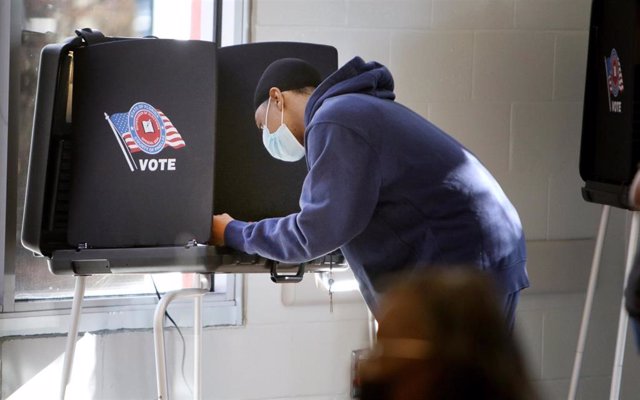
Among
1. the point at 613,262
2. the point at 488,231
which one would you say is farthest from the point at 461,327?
the point at 613,262

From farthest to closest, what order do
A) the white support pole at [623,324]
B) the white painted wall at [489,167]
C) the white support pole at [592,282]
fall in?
1. the white painted wall at [489,167]
2. the white support pole at [592,282]
3. the white support pole at [623,324]

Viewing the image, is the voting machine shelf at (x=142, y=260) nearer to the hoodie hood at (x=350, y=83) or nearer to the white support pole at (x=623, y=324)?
the hoodie hood at (x=350, y=83)

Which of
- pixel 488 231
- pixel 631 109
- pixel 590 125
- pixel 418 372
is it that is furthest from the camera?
pixel 590 125

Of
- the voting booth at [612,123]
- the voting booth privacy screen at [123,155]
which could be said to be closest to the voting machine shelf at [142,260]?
the voting booth privacy screen at [123,155]

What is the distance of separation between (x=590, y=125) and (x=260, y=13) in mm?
978

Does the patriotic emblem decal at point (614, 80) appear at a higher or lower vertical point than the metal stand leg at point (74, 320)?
higher

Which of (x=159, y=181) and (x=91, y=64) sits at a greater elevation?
(x=91, y=64)

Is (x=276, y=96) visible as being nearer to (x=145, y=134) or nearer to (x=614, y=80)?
(x=145, y=134)

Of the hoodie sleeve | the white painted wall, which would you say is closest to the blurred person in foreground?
the hoodie sleeve

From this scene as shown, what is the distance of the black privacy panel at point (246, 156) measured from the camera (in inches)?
86.9

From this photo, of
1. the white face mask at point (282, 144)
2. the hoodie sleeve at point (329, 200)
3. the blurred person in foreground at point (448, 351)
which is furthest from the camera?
the white face mask at point (282, 144)

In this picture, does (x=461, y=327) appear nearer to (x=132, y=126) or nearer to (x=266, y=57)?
(x=132, y=126)

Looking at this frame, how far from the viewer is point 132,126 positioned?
6.65 feet

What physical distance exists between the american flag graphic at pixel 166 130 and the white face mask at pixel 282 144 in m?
0.22
